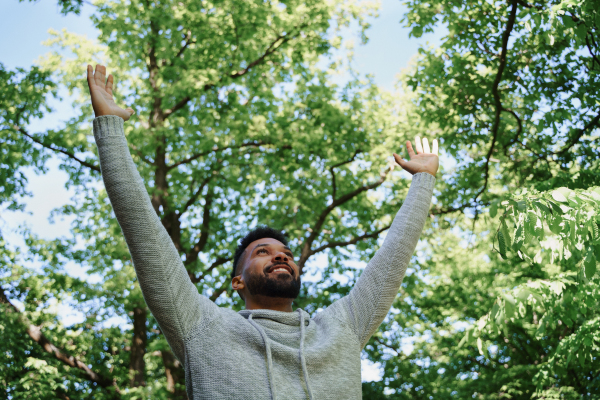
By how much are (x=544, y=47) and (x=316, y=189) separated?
212 inches

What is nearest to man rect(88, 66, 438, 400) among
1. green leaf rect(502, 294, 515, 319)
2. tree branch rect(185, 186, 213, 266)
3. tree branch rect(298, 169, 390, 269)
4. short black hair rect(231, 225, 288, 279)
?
short black hair rect(231, 225, 288, 279)

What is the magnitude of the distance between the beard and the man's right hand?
0.98 meters

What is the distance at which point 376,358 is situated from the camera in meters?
13.1

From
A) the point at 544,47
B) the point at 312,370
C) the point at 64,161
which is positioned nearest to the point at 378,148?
the point at 544,47

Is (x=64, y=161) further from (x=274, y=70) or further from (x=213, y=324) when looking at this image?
(x=213, y=324)

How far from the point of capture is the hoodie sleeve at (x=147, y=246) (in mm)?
2104

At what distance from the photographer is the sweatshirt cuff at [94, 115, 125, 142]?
2.24m

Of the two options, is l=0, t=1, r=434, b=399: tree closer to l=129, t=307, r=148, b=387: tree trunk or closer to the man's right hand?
l=129, t=307, r=148, b=387: tree trunk

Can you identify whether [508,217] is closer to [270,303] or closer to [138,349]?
[270,303]

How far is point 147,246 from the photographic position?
2109 millimetres

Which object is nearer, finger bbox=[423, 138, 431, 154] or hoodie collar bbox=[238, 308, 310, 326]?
hoodie collar bbox=[238, 308, 310, 326]

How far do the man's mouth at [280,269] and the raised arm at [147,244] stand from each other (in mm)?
497

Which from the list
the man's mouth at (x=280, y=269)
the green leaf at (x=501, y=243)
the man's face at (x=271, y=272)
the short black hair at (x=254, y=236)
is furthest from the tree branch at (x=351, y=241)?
the man's mouth at (x=280, y=269)

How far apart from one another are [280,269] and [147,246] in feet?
2.61
